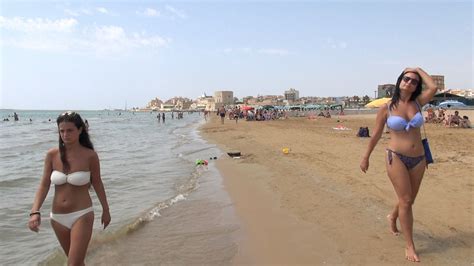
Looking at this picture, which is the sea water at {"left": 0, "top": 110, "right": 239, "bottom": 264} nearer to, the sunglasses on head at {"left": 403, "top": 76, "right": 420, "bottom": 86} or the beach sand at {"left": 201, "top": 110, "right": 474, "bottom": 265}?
the beach sand at {"left": 201, "top": 110, "right": 474, "bottom": 265}

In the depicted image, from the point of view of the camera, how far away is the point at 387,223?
5.04m

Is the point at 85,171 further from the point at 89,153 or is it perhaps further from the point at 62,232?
the point at 62,232

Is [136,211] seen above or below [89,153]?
below

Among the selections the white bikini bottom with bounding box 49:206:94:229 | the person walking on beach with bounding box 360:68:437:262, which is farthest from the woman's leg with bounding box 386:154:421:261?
the white bikini bottom with bounding box 49:206:94:229

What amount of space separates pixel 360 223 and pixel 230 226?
1.76m

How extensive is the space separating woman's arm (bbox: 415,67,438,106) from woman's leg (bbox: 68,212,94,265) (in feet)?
11.1

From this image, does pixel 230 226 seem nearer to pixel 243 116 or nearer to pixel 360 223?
pixel 360 223

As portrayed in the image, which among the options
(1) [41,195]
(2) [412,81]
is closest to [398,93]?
(2) [412,81]

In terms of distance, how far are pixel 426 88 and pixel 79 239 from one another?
141 inches

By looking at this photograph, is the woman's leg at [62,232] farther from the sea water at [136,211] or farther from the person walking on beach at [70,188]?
the sea water at [136,211]

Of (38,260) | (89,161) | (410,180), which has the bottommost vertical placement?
(38,260)

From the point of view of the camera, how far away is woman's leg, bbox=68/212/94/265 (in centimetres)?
315

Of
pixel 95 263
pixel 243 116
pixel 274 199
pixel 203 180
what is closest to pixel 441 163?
pixel 274 199

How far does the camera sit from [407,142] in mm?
3957
